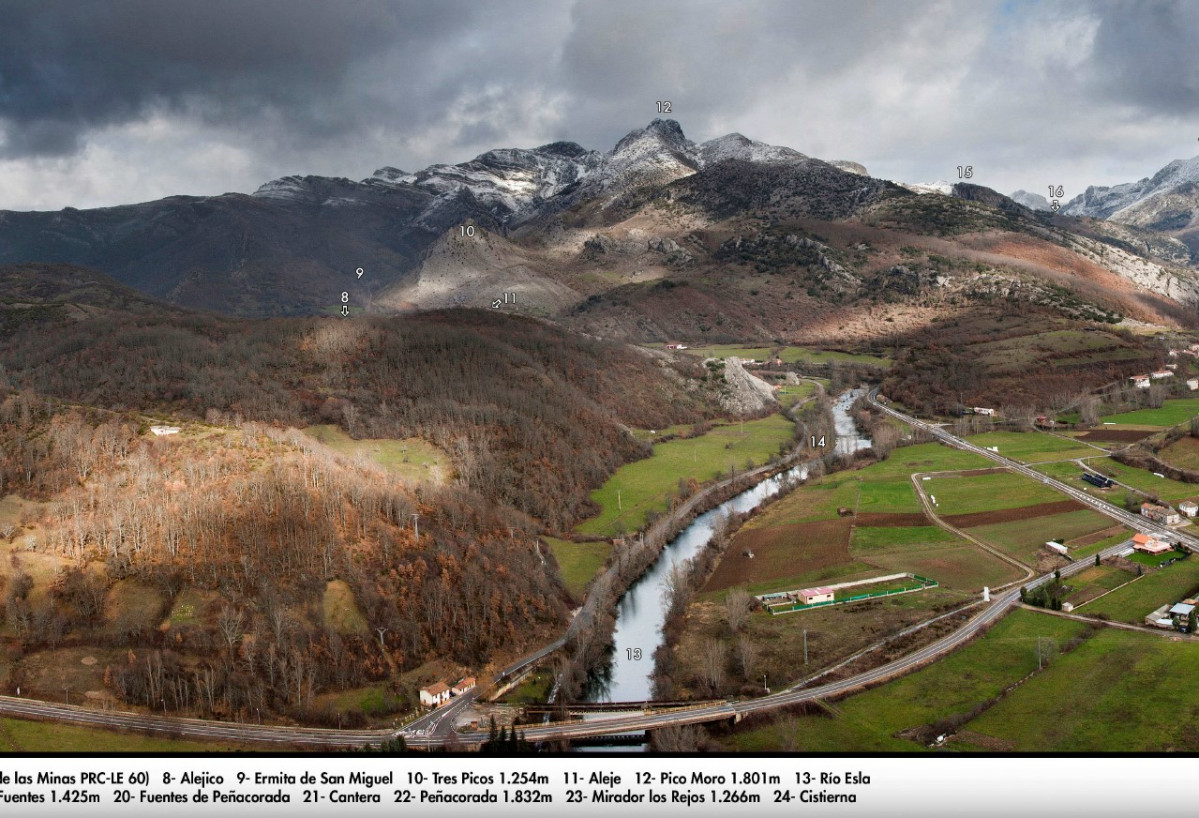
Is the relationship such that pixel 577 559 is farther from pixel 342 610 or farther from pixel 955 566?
pixel 955 566

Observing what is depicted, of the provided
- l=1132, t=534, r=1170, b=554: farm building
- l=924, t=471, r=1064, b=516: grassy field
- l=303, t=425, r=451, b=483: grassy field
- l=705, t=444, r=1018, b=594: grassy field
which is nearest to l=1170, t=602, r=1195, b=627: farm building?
l=1132, t=534, r=1170, b=554: farm building

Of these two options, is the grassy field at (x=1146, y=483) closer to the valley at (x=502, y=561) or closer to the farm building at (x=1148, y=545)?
the valley at (x=502, y=561)

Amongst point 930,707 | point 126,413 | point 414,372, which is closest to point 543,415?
point 414,372

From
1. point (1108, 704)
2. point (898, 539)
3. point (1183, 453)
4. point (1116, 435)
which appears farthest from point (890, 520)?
point (1116, 435)

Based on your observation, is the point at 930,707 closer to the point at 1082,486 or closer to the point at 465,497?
the point at 465,497

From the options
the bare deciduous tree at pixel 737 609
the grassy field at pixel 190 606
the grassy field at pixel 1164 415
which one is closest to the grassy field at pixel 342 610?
the grassy field at pixel 190 606

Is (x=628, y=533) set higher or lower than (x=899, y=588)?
higher
